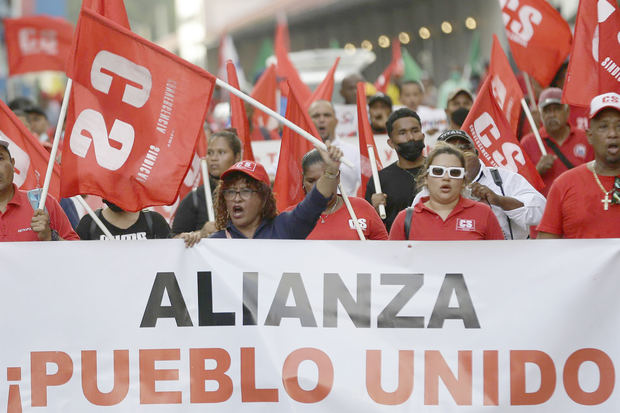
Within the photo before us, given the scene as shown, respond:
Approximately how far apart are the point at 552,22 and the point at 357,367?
477 centimetres

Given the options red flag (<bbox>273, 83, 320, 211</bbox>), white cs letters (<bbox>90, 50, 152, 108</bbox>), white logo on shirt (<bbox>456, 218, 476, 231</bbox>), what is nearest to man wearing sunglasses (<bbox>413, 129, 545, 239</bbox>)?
white logo on shirt (<bbox>456, 218, 476, 231</bbox>)

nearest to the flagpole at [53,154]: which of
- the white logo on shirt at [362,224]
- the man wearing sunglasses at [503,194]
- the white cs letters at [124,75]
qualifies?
the white cs letters at [124,75]

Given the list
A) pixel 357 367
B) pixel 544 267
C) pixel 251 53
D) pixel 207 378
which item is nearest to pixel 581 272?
pixel 544 267

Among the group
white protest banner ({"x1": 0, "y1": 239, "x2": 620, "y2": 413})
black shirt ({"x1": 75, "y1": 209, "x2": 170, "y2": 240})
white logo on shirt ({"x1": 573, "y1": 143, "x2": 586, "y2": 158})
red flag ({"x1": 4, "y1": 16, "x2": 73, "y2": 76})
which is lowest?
white protest banner ({"x1": 0, "y1": 239, "x2": 620, "y2": 413})

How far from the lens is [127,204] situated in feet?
19.4

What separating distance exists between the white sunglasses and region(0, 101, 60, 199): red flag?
8.87 feet

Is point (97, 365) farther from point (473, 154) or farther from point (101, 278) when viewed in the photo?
point (473, 154)

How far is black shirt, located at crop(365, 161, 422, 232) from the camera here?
744 cm

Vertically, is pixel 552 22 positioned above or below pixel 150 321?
above

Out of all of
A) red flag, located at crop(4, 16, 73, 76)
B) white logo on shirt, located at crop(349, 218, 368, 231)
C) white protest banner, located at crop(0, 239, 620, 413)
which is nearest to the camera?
white protest banner, located at crop(0, 239, 620, 413)

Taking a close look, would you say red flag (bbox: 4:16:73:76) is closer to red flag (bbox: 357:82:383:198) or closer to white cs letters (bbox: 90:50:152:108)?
red flag (bbox: 357:82:383:198)

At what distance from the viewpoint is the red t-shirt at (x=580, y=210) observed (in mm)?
6000

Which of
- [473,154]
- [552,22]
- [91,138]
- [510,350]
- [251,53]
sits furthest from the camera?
[251,53]

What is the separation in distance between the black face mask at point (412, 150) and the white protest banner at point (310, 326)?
2166 mm
